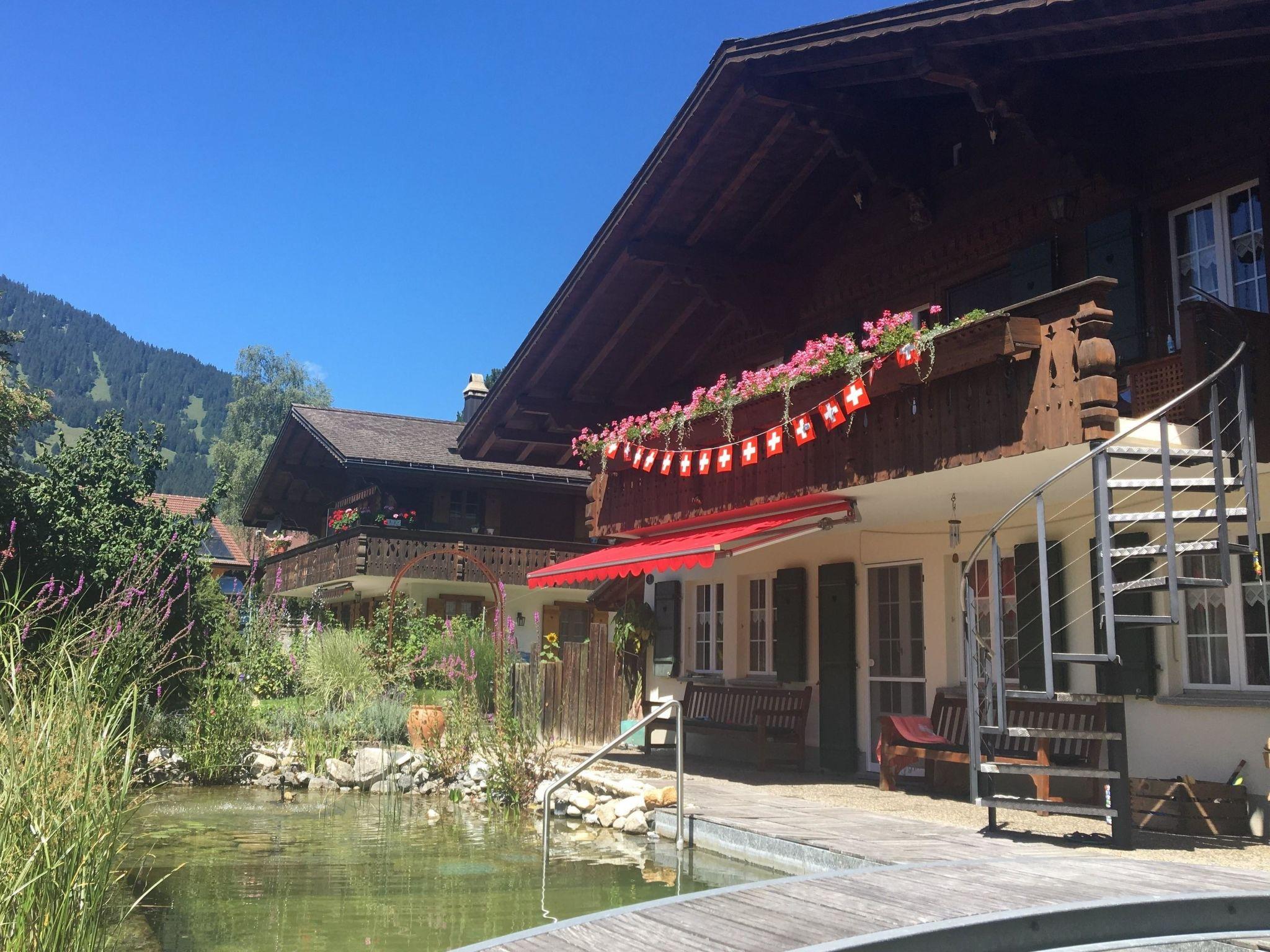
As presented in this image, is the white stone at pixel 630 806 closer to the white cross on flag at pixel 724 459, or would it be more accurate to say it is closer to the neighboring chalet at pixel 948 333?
the neighboring chalet at pixel 948 333

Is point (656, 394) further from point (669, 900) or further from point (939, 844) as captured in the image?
point (669, 900)

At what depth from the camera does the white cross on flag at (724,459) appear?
11.1m

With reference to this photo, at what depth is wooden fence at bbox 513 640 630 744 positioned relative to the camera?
14820 mm

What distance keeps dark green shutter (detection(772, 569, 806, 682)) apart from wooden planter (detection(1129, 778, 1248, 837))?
4.88m

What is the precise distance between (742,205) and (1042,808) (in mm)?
7990

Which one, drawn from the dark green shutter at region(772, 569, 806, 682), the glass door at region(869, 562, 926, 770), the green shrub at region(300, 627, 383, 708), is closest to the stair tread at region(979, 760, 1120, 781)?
the glass door at region(869, 562, 926, 770)

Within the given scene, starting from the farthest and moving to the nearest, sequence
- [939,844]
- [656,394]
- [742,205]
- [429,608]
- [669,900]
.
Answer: [429,608]
[656,394]
[742,205]
[939,844]
[669,900]

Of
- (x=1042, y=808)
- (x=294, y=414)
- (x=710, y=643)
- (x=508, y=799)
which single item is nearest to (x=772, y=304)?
(x=710, y=643)

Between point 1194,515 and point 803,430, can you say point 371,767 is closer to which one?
point 803,430

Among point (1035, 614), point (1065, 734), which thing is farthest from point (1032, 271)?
point (1065, 734)

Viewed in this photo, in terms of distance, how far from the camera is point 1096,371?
24.2ft

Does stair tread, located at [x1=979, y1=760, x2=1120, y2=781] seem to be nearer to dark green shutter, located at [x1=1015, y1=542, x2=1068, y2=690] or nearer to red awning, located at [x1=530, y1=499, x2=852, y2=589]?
dark green shutter, located at [x1=1015, y1=542, x2=1068, y2=690]

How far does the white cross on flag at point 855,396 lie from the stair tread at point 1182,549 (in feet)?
8.15

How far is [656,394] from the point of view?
53.2ft
